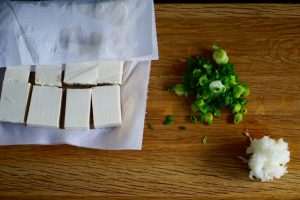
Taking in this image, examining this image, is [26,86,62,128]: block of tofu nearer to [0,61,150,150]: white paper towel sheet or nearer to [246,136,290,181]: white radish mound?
[0,61,150,150]: white paper towel sheet

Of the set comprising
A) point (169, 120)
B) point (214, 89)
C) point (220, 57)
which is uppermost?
point (220, 57)

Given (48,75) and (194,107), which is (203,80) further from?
(48,75)

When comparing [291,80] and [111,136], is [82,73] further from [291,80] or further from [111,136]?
[291,80]

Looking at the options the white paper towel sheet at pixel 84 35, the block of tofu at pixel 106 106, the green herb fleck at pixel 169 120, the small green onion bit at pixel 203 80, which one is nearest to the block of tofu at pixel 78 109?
the block of tofu at pixel 106 106

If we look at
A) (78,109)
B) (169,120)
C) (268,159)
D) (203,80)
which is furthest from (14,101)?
(268,159)

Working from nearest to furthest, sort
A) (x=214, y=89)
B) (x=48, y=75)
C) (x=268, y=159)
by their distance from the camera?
(x=268, y=159), (x=214, y=89), (x=48, y=75)

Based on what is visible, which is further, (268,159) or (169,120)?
(169,120)

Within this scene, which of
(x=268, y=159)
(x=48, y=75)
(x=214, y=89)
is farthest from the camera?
(x=48, y=75)

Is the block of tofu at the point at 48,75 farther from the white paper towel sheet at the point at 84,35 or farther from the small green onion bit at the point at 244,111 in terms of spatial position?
the small green onion bit at the point at 244,111
